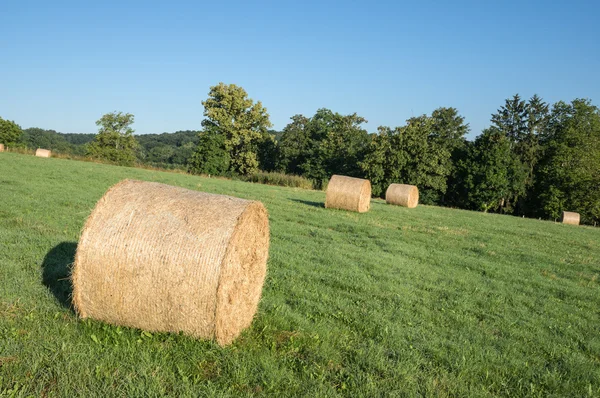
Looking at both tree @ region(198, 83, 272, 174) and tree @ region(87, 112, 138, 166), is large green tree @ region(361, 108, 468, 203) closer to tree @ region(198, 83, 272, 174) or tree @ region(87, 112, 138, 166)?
tree @ region(198, 83, 272, 174)

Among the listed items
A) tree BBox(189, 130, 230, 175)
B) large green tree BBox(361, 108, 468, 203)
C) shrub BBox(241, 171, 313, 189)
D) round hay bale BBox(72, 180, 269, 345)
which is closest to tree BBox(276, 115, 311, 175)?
tree BBox(189, 130, 230, 175)

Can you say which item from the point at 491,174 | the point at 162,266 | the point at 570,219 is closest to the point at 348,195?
the point at 162,266

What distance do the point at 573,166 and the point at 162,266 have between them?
2434 inches

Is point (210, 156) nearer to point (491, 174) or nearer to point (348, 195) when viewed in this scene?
point (491, 174)

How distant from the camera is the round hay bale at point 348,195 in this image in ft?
69.0

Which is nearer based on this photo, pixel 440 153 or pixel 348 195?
pixel 348 195

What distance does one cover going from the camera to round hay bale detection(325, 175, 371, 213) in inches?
828

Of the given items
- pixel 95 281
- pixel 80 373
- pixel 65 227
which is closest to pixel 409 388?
pixel 80 373

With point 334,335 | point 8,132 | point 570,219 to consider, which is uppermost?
point 8,132

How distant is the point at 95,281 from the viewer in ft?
16.5

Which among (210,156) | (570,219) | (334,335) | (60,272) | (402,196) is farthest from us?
(210,156)

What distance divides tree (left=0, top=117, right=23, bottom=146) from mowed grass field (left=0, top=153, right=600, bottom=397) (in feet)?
244

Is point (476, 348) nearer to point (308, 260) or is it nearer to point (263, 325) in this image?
point (263, 325)

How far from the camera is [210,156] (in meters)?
61.1
